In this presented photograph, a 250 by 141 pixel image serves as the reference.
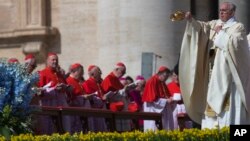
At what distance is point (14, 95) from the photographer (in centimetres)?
1325

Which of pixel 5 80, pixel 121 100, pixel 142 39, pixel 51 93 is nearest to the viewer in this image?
pixel 5 80

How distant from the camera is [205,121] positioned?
16938 millimetres

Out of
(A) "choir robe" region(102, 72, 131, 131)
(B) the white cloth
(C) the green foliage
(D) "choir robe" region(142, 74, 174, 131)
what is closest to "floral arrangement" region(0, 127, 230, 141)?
(C) the green foliage

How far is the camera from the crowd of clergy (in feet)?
62.8

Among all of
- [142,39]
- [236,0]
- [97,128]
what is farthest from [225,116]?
[236,0]

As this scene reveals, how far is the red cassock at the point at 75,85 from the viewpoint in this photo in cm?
1983

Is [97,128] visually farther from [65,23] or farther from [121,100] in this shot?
[65,23]

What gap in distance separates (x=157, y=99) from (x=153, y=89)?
0.98ft

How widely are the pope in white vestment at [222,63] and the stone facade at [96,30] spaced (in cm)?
638

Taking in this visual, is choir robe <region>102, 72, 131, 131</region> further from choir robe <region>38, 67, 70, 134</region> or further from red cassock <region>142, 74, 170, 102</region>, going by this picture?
choir robe <region>38, 67, 70, 134</region>

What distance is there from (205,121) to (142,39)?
23.2 ft

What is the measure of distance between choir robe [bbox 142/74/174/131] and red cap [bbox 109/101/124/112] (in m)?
1.05

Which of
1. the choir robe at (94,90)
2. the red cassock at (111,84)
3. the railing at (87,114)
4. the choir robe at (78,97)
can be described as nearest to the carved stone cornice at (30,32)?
the red cassock at (111,84)

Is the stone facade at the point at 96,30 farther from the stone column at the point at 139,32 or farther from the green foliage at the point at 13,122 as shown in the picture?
the green foliage at the point at 13,122
